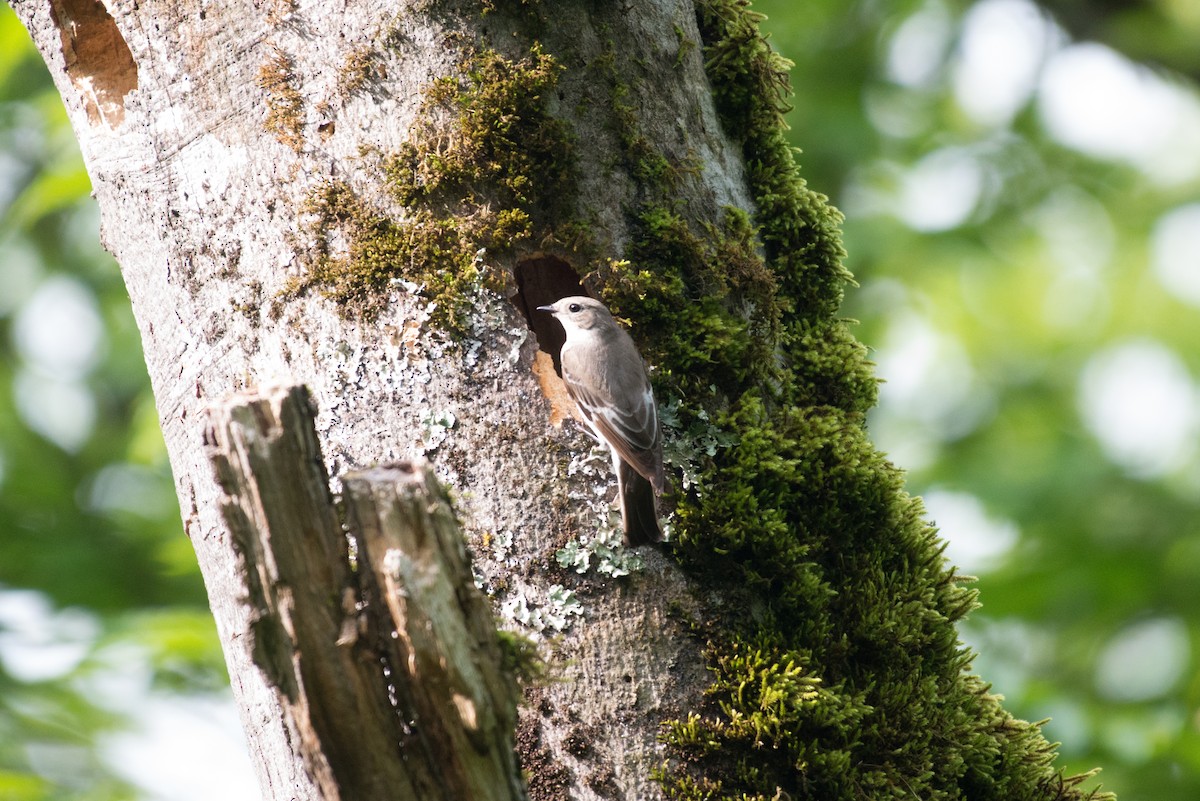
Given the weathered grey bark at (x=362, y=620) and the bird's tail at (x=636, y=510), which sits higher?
the bird's tail at (x=636, y=510)

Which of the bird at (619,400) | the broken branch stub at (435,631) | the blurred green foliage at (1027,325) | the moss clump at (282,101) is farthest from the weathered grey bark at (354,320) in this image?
the blurred green foliage at (1027,325)

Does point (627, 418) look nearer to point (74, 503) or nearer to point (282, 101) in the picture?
point (282, 101)

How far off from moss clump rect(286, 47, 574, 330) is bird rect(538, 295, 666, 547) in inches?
13.3

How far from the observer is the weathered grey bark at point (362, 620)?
187 cm

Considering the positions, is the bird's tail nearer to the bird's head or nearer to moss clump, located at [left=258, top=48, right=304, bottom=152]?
the bird's head

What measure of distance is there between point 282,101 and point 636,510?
156 cm

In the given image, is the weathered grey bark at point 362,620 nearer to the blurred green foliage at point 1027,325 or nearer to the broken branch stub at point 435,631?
the broken branch stub at point 435,631

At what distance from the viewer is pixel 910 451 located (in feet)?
37.0

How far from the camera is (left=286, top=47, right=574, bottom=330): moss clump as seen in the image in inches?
116

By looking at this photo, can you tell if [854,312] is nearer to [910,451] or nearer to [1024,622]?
[910,451]

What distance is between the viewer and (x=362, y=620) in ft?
6.28

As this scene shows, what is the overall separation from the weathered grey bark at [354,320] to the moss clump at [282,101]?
11 mm

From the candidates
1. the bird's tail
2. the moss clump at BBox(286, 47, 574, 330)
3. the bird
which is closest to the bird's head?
the bird

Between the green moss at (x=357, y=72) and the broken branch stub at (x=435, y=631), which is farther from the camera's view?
the green moss at (x=357, y=72)
